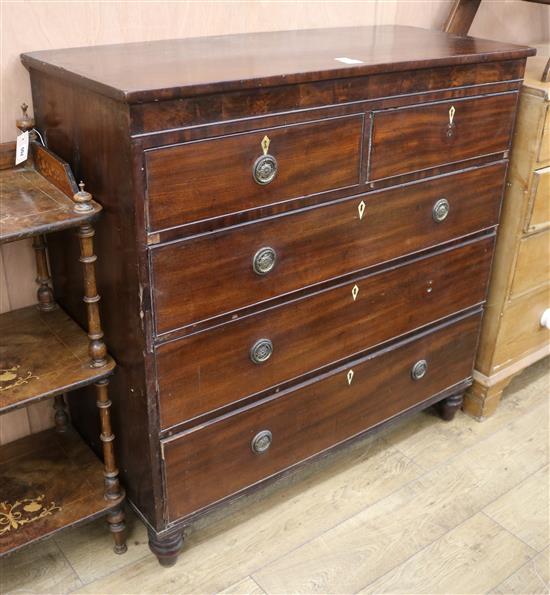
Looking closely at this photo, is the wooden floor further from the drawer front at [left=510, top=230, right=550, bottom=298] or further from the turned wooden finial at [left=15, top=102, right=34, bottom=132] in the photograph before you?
the turned wooden finial at [left=15, top=102, right=34, bottom=132]

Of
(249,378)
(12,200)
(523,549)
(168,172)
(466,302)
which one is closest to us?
(168,172)

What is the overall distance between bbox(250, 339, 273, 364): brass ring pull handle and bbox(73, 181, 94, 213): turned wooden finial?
0.49 metres

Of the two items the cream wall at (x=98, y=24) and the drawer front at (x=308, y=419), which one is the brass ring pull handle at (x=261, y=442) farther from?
the cream wall at (x=98, y=24)

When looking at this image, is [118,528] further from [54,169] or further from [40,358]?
[54,169]

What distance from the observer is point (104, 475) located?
175cm

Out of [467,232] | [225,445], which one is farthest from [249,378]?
[467,232]

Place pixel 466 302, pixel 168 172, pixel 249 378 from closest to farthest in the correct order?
1. pixel 168 172
2. pixel 249 378
3. pixel 466 302

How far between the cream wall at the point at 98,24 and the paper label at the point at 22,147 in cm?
A: 9

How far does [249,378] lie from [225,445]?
17cm

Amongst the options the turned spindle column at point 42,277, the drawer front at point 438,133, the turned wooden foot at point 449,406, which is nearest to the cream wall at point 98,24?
the turned spindle column at point 42,277

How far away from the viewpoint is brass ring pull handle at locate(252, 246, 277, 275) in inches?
60.7

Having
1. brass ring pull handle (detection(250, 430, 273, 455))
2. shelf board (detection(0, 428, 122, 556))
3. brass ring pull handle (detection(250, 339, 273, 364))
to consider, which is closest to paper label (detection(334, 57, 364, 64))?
brass ring pull handle (detection(250, 339, 273, 364))

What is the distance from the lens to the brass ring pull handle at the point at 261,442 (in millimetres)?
1758

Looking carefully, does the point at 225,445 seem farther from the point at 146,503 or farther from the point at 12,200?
the point at 12,200
